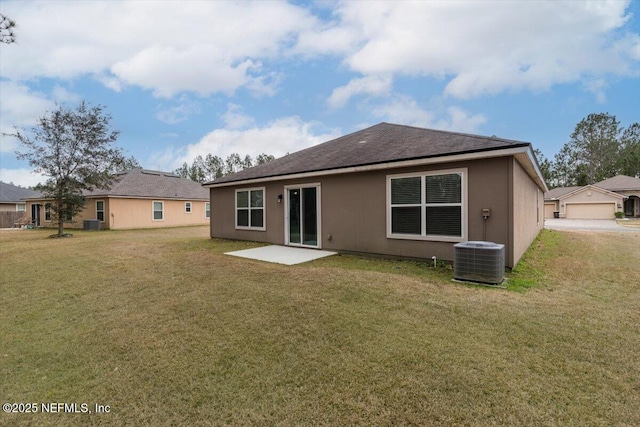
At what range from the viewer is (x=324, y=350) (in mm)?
3133

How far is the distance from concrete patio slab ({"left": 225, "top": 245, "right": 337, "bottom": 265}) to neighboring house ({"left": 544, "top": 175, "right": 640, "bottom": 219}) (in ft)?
114

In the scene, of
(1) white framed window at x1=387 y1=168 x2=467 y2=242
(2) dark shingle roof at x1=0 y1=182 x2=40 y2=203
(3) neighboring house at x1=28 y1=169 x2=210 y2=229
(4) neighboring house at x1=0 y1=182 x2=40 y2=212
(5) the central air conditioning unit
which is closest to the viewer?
(5) the central air conditioning unit

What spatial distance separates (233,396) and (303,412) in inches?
24.6

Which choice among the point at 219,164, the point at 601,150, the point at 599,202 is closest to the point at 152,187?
the point at 219,164

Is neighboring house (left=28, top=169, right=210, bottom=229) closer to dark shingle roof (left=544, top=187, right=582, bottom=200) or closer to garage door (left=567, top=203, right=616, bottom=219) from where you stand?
garage door (left=567, top=203, right=616, bottom=219)

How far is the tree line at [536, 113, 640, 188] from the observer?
43844 mm

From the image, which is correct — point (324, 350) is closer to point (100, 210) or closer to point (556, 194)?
point (100, 210)

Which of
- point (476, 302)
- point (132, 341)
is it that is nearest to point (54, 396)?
point (132, 341)

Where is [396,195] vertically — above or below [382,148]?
below

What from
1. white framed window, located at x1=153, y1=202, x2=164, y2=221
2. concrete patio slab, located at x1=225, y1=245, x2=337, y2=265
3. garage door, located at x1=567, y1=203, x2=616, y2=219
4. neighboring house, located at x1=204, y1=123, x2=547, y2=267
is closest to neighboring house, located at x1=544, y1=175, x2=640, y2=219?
garage door, located at x1=567, y1=203, x2=616, y2=219

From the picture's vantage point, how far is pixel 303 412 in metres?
2.25

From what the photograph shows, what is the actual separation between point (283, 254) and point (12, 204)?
35820 mm

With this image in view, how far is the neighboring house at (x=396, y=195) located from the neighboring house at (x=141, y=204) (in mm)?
12690

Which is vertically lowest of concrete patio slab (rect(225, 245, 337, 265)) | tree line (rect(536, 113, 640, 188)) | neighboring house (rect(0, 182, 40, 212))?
concrete patio slab (rect(225, 245, 337, 265))
